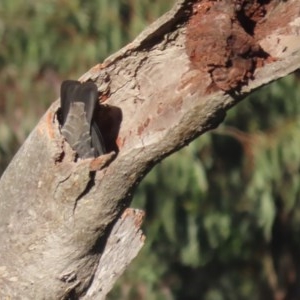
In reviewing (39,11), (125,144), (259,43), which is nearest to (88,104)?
(125,144)

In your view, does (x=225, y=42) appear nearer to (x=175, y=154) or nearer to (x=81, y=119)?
(x=81, y=119)

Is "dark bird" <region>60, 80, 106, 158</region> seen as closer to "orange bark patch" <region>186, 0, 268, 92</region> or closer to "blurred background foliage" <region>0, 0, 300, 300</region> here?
"orange bark patch" <region>186, 0, 268, 92</region>

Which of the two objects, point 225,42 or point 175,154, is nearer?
point 225,42

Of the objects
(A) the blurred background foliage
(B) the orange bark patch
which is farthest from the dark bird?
(A) the blurred background foliage

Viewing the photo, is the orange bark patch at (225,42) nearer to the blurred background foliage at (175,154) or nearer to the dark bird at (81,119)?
the dark bird at (81,119)

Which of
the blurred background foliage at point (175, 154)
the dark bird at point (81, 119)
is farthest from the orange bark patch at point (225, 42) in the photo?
the blurred background foliage at point (175, 154)

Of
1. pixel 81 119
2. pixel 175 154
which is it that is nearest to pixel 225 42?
pixel 81 119

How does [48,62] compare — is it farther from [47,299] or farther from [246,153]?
[47,299]
